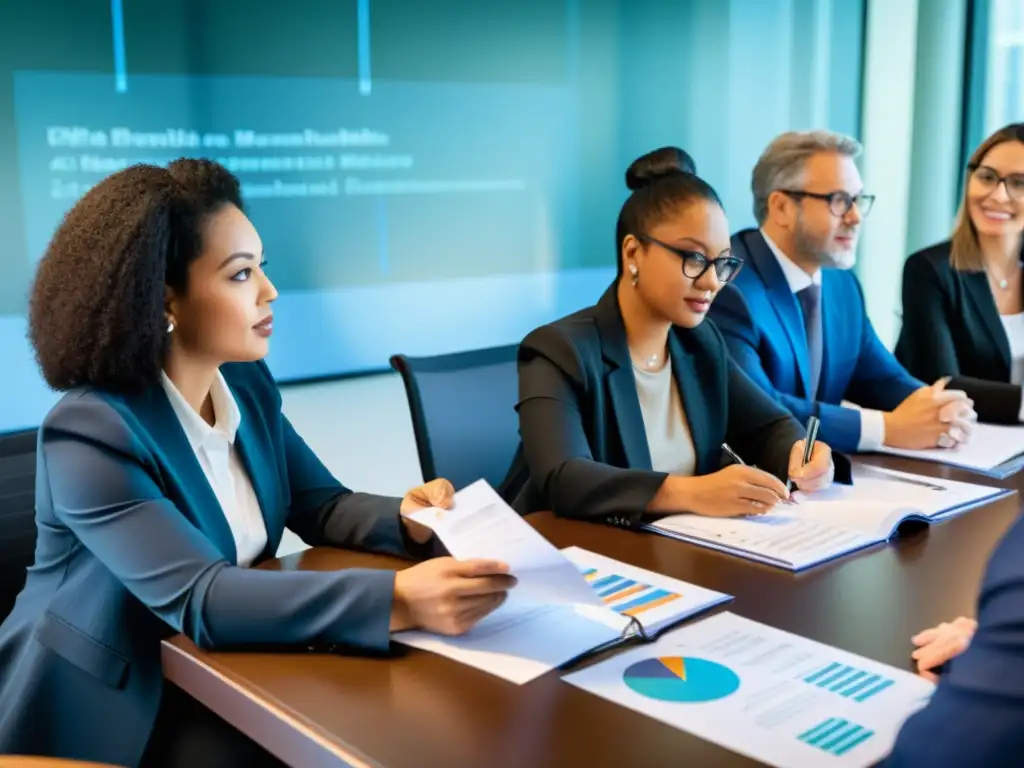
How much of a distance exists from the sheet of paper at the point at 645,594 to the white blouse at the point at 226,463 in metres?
0.51

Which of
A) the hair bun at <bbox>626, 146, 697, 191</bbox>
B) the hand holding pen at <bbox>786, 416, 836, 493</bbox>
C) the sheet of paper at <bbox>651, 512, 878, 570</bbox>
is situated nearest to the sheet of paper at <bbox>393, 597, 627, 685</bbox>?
the sheet of paper at <bbox>651, 512, 878, 570</bbox>

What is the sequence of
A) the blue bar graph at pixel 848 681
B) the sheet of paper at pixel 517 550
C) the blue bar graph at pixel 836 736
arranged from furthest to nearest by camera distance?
the sheet of paper at pixel 517 550 → the blue bar graph at pixel 848 681 → the blue bar graph at pixel 836 736

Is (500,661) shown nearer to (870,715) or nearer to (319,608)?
(319,608)

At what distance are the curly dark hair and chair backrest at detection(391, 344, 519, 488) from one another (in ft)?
2.40

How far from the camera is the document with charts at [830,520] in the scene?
1736mm

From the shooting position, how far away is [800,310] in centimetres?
289

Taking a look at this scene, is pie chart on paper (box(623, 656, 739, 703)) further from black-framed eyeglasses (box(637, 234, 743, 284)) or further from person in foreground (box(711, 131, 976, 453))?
person in foreground (box(711, 131, 976, 453))

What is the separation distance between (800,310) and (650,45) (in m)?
1.47

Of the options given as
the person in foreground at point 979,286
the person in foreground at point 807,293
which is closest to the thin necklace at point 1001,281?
the person in foreground at point 979,286

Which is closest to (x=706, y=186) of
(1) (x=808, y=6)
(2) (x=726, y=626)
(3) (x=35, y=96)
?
(2) (x=726, y=626)

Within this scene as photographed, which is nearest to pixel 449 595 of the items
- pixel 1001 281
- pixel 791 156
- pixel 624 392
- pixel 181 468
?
pixel 181 468

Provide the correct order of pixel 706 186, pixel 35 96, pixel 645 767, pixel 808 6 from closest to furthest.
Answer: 1. pixel 645 767
2. pixel 706 186
3. pixel 35 96
4. pixel 808 6

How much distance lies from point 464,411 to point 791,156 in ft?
4.01

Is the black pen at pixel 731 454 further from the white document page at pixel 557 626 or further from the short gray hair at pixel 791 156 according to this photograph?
the short gray hair at pixel 791 156
